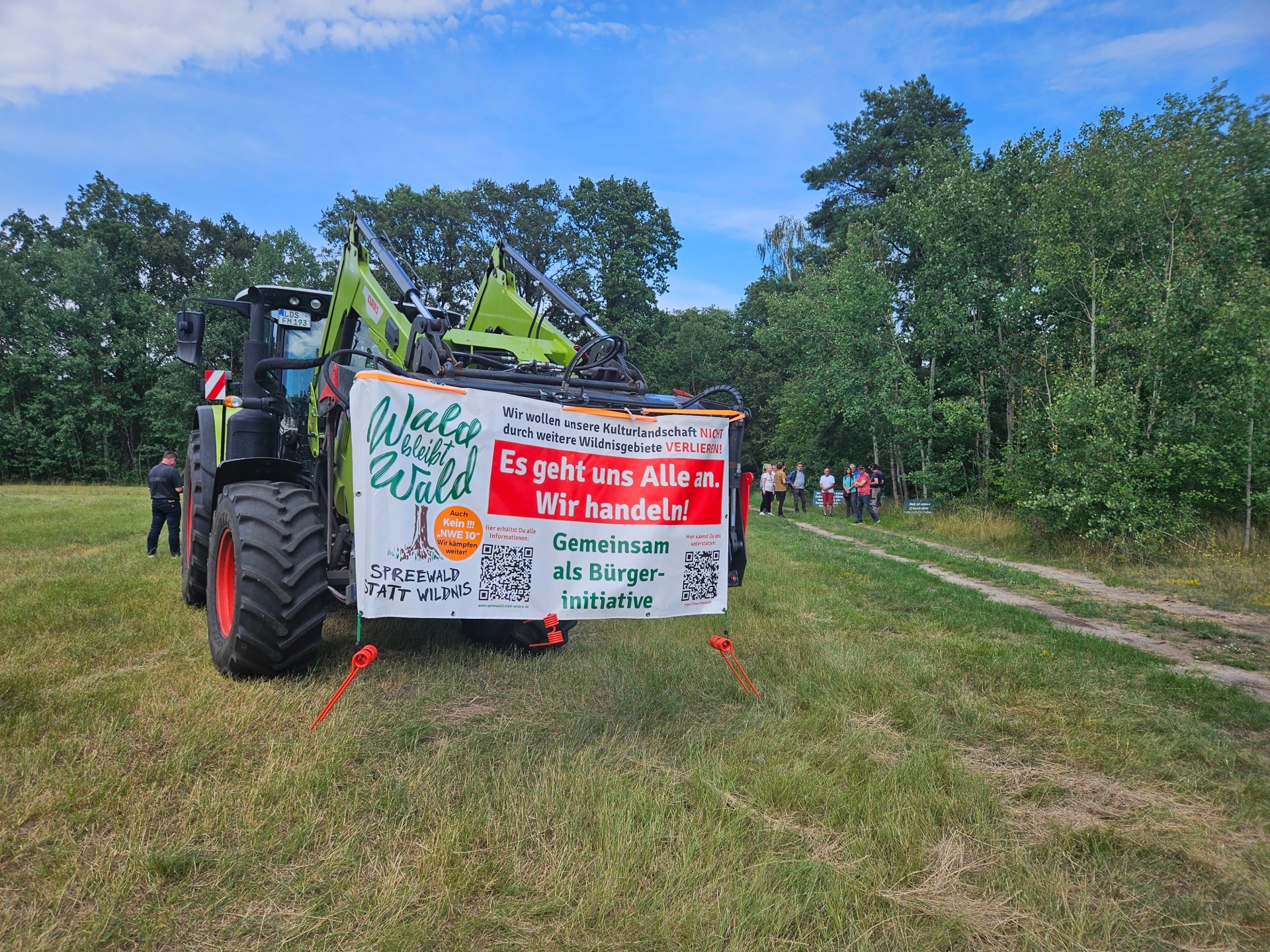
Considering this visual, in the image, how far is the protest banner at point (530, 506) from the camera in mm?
3648

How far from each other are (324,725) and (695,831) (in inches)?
84.2

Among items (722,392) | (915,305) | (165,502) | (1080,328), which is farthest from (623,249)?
(722,392)

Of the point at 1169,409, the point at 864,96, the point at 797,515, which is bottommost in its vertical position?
the point at 797,515

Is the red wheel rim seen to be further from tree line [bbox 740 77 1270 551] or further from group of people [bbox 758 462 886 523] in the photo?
group of people [bbox 758 462 886 523]

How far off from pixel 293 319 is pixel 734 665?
5.47 metres

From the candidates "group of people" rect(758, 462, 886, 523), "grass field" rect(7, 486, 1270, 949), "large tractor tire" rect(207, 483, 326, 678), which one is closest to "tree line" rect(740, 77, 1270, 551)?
"group of people" rect(758, 462, 886, 523)

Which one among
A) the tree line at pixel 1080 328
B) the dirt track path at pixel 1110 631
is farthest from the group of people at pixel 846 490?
the dirt track path at pixel 1110 631

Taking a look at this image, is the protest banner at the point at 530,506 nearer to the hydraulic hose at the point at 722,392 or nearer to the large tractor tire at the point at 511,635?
the hydraulic hose at the point at 722,392

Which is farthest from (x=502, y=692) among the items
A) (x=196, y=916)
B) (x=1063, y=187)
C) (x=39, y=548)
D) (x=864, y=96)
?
(x=864, y=96)

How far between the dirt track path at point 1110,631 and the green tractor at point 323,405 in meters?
4.19

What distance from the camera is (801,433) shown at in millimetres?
36844

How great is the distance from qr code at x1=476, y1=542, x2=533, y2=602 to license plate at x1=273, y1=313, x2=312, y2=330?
4637 mm

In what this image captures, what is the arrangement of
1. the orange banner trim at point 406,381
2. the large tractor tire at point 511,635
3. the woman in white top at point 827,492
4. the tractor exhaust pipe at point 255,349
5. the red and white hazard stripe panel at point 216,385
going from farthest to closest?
the woman in white top at point 827,492
the red and white hazard stripe panel at point 216,385
the tractor exhaust pipe at point 255,349
the large tractor tire at point 511,635
the orange banner trim at point 406,381

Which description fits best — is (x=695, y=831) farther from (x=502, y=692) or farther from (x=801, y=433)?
(x=801, y=433)
